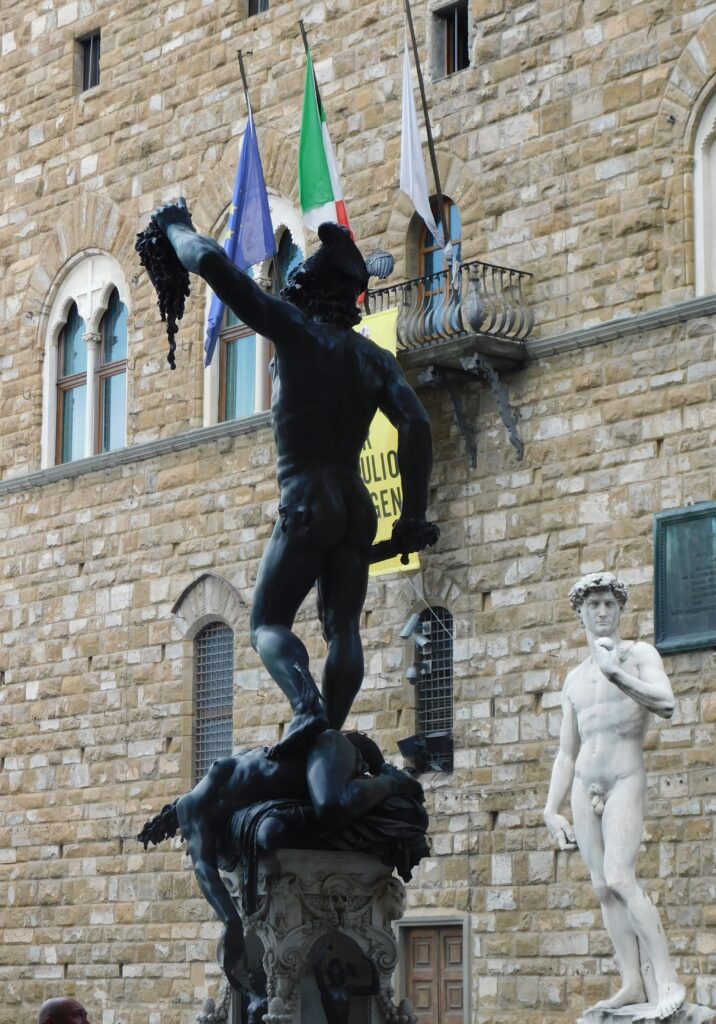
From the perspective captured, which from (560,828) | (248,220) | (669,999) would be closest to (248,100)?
(248,220)

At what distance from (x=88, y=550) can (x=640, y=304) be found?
26.5 feet

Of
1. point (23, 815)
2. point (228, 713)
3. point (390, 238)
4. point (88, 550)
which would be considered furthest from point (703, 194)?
point (23, 815)

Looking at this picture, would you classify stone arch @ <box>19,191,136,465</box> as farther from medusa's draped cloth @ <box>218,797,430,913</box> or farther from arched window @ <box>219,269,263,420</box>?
medusa's draped cloth @ <box>218,797,430,913</box>

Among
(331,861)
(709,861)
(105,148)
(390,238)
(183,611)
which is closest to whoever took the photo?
(331,861)

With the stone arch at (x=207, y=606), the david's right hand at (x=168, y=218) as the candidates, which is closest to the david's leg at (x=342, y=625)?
the david's right hand at (x=168, y=218)

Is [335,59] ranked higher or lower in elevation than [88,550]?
higher

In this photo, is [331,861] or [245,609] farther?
[245,609]

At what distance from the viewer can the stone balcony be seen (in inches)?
745

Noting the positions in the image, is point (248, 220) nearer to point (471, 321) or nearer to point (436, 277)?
point (436, 277)

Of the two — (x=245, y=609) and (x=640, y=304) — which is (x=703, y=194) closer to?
(x=640, y=304)

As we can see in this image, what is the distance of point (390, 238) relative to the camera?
68.5 feet

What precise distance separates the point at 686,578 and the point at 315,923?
934 centimetres

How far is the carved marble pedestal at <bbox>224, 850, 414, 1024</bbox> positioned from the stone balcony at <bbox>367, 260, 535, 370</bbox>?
34.7 ft

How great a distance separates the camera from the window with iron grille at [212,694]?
21.9 meters
